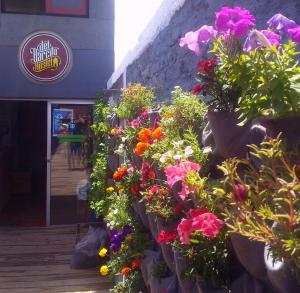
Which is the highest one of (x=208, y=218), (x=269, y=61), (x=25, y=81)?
(x=25, y=81)

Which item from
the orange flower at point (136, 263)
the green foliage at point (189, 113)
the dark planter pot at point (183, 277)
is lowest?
the orange flower at point (136, 263)

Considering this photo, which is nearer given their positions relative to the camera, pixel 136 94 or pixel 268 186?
pixel 268 186

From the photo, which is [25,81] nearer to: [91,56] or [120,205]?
[91,56]

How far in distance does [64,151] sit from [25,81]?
4.17 feet

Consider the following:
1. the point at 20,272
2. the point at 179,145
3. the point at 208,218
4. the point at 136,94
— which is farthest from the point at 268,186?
the point at 20,272

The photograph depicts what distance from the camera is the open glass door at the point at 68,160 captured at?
7789 millimetres

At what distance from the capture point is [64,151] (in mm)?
7824

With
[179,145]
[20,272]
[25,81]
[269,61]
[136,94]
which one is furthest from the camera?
[25,81]

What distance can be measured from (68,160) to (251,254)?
22.3ft

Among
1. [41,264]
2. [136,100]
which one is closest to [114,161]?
[136,100]

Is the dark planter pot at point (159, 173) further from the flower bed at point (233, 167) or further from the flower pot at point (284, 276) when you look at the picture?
the flower pot at point (284, 276)

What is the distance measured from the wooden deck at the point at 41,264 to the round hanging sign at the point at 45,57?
95.8 inches

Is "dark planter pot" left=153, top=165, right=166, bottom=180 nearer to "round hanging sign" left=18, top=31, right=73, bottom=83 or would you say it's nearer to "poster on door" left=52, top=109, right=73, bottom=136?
"poster on door" left=52, top=109, right=73, bottom=136

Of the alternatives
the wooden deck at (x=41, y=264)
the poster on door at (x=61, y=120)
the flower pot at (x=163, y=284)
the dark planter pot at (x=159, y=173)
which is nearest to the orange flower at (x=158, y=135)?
the dark planter pot at (x=159, y=173)
